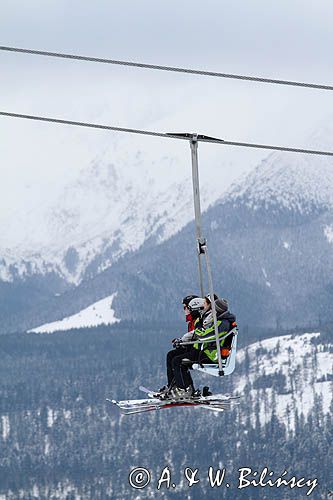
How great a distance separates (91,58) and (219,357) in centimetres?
843

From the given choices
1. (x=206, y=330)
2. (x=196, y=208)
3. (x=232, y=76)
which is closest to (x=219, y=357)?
(x=206, y=330)

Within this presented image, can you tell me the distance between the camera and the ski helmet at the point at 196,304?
48094mm

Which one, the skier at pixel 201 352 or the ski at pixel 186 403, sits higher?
the skier at pixel 201 352

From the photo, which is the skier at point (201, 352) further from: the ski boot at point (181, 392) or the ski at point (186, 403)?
the ski at point (186, 403)

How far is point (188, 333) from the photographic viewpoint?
159 ft

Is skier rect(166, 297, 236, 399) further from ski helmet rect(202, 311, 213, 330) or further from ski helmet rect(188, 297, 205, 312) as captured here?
ski helmet rect(188, 297, 205, 312)

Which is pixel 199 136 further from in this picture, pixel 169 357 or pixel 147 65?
pixel 169 357

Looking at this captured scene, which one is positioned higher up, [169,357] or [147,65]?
[147,65]

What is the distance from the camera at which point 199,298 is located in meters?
48.1

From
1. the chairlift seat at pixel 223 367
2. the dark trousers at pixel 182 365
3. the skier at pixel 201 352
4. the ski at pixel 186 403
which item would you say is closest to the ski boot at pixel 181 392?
the skier at pixel 201 352

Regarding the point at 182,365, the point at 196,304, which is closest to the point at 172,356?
the point at 182,365

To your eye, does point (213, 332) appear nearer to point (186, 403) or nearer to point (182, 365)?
point (182, 365)

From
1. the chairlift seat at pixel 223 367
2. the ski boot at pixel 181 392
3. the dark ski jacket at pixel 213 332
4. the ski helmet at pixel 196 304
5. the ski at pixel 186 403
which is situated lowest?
the ski at pixel 186 403

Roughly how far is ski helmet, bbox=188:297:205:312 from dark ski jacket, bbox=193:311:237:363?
0.52 meters
